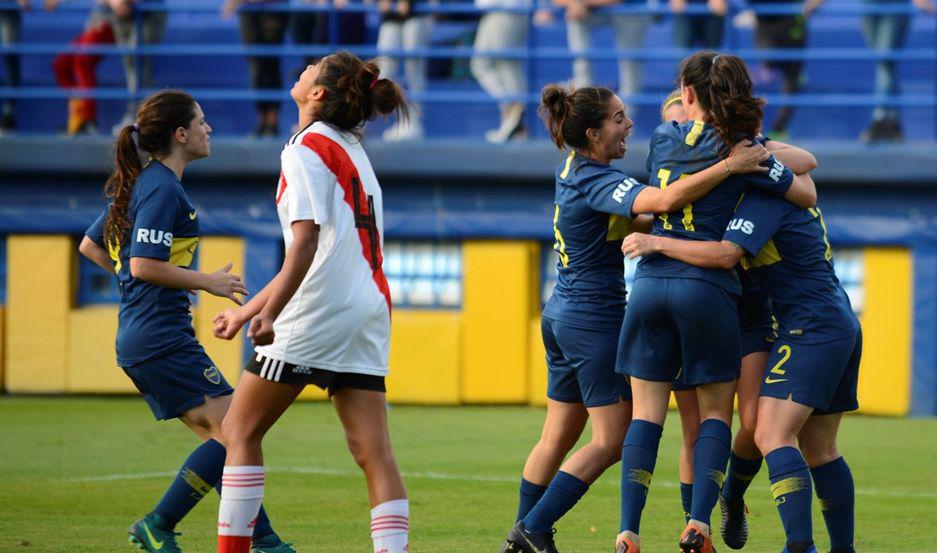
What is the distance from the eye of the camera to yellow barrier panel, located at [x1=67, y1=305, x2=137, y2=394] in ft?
44.5

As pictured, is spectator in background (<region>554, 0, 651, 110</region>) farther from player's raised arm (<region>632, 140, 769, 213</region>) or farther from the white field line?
player's raised arm (<region>632, 140, 769, 213</region>)

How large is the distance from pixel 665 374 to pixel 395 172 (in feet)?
25.2

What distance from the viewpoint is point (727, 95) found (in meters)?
5.64

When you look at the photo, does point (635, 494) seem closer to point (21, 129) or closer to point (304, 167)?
point (304, 167)

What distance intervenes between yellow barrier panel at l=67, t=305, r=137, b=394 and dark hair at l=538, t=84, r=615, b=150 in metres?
8.22

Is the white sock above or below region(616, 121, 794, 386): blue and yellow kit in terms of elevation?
below

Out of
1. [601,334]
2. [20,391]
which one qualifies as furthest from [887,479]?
[20,391]

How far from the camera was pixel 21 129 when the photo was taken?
54.5ft

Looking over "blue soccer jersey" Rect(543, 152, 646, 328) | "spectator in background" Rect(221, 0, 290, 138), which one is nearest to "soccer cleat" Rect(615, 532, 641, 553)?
"blue soccer jersey" Rect(543, 152, 646, 328)

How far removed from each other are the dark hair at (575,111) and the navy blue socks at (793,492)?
4.82ft

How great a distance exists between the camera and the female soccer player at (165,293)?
→ 604cm

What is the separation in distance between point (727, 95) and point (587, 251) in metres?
0.91

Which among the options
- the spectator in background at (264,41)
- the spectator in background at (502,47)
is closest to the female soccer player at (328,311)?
→ the spectator in background at (502,47)

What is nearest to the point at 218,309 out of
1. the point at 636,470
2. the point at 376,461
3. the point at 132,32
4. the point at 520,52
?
the point at 132,32
